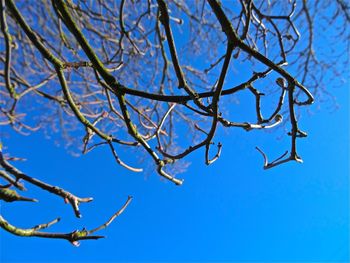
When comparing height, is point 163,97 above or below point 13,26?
below

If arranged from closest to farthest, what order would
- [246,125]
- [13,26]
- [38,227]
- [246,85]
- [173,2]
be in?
[38,227], [246,85], [246,125], [173,2], [13,26]

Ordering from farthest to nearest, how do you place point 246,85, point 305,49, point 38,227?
point 305,49
point 246,85
point 38,227

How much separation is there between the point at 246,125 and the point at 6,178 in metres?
0.88

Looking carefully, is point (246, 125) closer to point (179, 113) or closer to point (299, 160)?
point (299, 160)

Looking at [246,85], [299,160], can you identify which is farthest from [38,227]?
[299,160]

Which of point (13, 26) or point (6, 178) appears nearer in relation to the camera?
point (6, 178)

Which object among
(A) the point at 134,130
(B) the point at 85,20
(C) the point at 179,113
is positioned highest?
(B) the point at 85,20

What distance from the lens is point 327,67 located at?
14.5 feet

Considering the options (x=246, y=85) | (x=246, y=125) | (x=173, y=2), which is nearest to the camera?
(x=246, y=85)

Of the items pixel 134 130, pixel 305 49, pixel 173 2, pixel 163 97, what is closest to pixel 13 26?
pixel 173 2

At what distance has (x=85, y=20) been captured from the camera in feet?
14.5

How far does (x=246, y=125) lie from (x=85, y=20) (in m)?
3.32

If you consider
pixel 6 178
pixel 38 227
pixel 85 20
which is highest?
pixel 85 20

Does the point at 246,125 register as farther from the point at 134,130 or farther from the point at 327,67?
Answer: the point at 327,67
